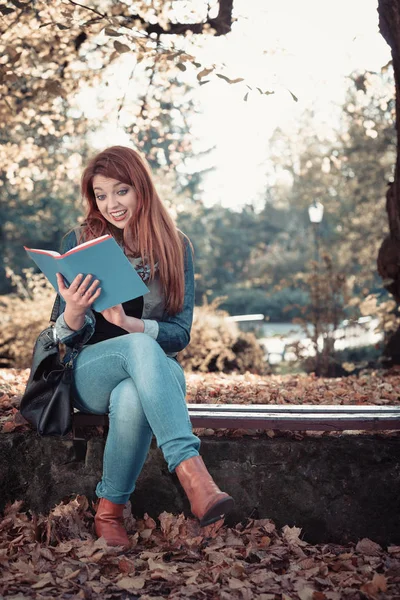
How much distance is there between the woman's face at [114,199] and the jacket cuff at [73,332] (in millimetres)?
518

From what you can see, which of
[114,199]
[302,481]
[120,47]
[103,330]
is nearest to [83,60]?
[120,47]

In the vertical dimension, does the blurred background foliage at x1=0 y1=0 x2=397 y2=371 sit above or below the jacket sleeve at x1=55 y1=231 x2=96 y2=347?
above

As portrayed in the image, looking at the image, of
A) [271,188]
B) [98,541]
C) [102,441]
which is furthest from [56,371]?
[271,188]

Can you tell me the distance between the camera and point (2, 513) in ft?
11.1

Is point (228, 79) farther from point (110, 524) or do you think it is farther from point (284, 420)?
point (110, 524)

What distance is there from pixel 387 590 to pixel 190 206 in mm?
26743

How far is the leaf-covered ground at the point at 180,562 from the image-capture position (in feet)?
8.54

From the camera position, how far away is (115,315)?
3088 mm

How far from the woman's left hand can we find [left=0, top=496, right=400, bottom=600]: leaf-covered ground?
877 millimetres

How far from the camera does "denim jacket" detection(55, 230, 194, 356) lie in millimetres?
3154

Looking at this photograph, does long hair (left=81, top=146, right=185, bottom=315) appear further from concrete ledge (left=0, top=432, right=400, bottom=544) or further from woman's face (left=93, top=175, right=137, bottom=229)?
concrete ledge (left=0, top=432, right=400, bottom=544)

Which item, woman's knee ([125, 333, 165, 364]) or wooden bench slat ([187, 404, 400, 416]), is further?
wooden bench slat ([187, 404, 400, 416])

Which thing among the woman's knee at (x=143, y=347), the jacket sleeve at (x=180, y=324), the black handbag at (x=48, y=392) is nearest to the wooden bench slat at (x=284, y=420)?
the black handbag at (x=48, y=392)

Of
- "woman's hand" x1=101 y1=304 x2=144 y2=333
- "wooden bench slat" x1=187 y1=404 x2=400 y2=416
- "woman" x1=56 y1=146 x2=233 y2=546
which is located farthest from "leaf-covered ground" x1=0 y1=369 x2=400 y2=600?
"woman's hand" x1=101 y1=304 x2=144 y2=333
